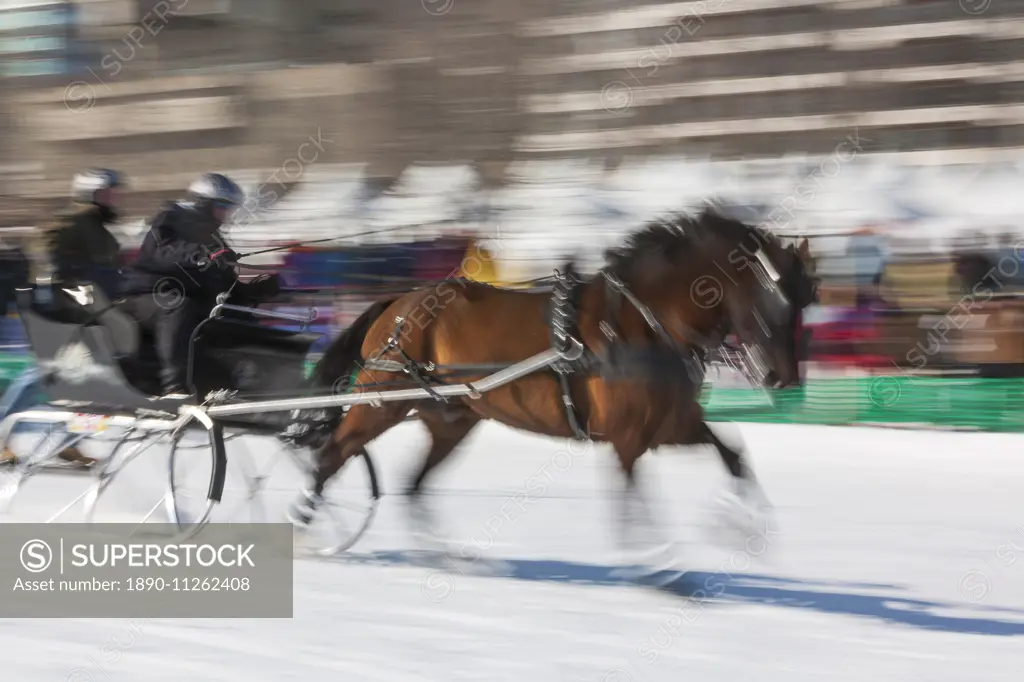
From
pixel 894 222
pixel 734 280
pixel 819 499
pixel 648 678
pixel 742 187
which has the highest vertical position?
pixel 742 187

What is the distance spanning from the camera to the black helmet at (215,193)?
19.2 ft

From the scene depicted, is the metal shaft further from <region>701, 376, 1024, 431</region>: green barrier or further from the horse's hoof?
<region>701, 376, 1024, 431</region>: green barrier

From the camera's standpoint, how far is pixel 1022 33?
13531 millimetres

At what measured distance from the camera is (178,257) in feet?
19.1

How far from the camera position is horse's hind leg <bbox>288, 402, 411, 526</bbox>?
19.9 ft

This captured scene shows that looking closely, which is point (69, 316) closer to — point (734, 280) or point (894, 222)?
point (734, 280)

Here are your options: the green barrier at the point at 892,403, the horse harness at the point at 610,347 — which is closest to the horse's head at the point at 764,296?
the horse harness at the point at 610,347

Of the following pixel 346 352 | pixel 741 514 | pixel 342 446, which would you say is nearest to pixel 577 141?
pixel 346 352

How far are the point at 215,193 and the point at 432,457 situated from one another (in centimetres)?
152

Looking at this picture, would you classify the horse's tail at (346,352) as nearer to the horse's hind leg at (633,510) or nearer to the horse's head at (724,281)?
the horse's head at (724,281)

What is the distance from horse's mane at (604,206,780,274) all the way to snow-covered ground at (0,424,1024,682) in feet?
3.03

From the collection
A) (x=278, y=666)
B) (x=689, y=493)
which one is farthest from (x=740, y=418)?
(x=278, y=666)

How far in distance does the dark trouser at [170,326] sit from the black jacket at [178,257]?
56mm

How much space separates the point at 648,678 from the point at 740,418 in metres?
6.36
